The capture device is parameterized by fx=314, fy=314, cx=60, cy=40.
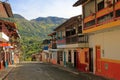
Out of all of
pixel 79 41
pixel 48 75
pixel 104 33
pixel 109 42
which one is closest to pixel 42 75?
pixel 48 75

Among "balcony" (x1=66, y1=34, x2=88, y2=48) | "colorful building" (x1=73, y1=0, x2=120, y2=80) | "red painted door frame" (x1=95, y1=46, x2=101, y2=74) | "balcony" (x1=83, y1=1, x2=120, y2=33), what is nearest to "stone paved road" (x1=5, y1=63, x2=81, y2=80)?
"red painted door frame" (x1=95, y1=46, x2=101, y2=74)

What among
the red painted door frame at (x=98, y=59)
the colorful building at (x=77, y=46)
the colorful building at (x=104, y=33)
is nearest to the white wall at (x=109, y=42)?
the colorful building at (x=104, y=33)

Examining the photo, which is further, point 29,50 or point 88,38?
point 29,50

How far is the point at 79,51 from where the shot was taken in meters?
37.7

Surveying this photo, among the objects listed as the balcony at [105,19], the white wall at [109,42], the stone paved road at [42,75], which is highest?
the balcony at [105,19]

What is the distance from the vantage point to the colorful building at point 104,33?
71.3ft

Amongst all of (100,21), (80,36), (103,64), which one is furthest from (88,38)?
(100,21)

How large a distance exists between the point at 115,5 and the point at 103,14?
8.73 feet

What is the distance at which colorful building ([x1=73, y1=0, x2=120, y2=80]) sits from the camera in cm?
2172

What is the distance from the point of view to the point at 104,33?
2628cm

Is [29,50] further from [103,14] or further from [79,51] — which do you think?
[103,14]

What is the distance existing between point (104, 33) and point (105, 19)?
3.47 m

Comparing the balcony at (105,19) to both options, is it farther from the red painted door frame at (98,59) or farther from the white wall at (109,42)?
the red painted door frame at (98,59)

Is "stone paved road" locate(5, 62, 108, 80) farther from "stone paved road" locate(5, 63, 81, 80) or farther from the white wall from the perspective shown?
the white wall
